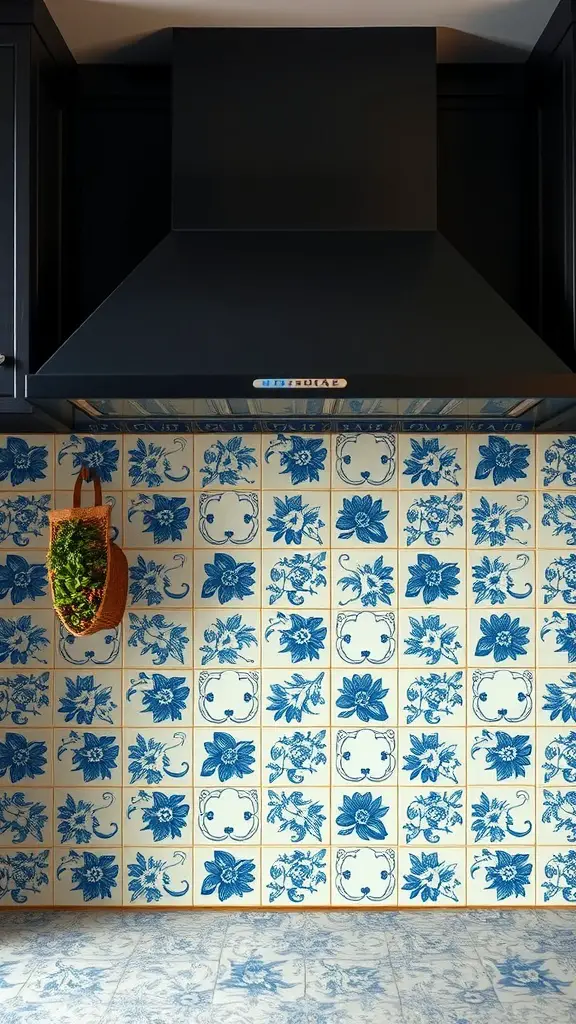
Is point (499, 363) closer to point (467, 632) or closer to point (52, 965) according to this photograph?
point (467, 632)

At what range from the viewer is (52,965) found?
1.67 metres

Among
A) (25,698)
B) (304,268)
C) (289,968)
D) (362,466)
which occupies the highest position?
(304,268)

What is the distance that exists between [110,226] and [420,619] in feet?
3.41

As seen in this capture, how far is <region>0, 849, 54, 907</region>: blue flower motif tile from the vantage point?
6.35ft

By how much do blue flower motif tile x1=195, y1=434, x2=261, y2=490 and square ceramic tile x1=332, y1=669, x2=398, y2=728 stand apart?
459mm

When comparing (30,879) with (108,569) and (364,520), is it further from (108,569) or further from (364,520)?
(364,520)

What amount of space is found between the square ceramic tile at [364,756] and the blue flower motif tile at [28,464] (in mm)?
829

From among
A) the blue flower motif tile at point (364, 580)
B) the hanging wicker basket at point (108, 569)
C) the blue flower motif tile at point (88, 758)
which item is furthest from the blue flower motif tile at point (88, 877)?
the blue flower motif tile at point (364, 580)

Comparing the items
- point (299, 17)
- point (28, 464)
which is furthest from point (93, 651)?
point (299, 17)

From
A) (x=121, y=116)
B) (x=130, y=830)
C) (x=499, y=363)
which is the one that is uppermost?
(x=121, y=116)

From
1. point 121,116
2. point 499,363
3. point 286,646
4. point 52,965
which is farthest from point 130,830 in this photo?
point 121,116

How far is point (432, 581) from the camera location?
1.96 metres

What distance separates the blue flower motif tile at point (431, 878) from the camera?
6.34 ft

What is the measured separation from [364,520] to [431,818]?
2.12 feet
